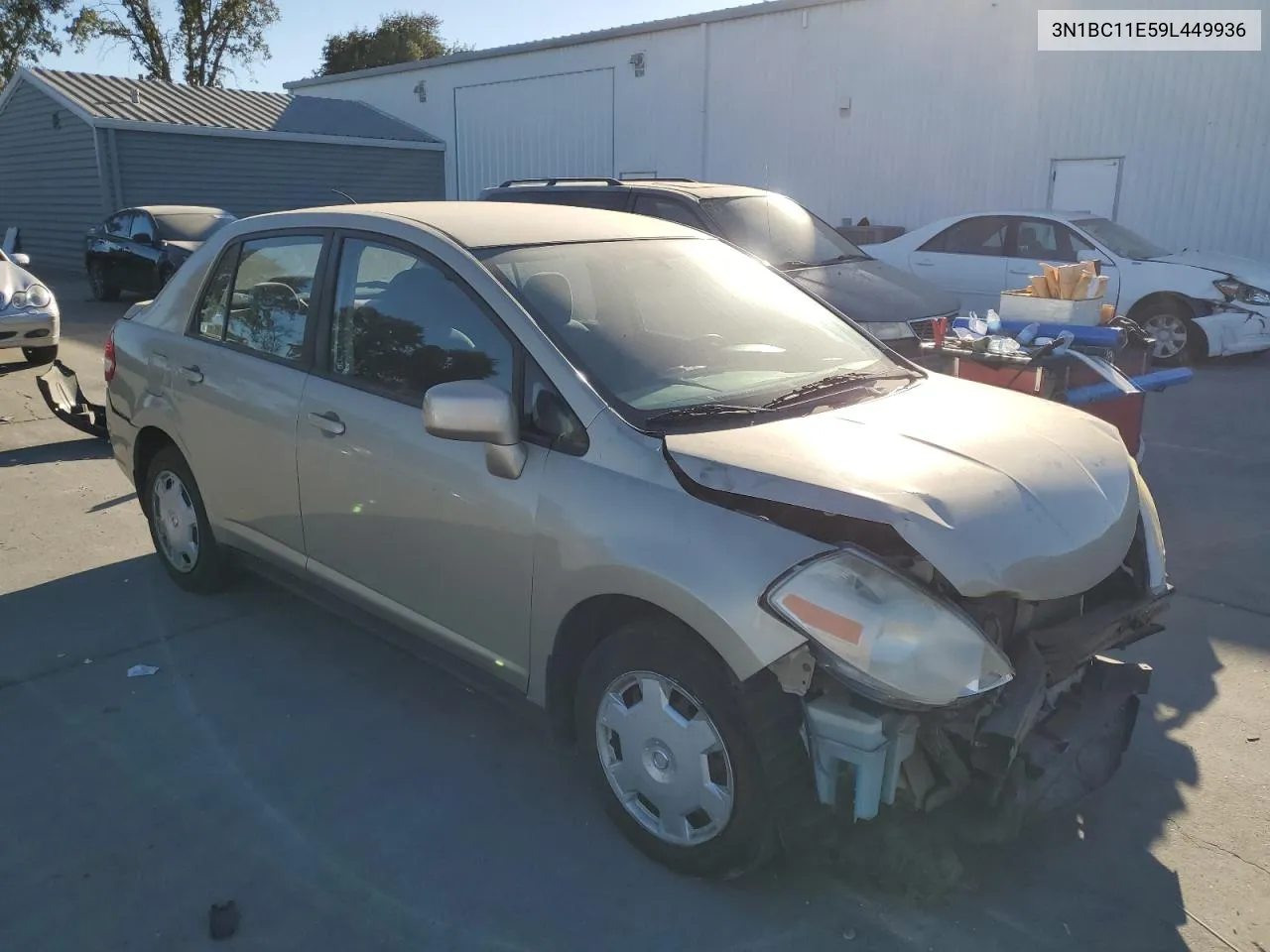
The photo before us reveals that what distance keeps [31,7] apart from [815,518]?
4492cm

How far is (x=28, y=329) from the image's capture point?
1030 cm

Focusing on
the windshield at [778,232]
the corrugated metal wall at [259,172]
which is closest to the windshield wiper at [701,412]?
the windshield at [778,232]

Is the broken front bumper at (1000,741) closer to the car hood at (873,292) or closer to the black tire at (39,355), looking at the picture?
the car hood at (873,292)

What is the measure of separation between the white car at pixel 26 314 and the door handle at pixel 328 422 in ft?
26.9

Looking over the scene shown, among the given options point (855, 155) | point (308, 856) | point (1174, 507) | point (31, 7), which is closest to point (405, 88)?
point (855, 155)

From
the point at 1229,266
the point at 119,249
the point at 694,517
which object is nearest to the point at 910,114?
the point at 1229,266

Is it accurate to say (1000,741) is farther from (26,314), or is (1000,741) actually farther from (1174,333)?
(26,314)

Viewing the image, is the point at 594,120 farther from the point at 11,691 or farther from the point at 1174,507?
the point at 11,691

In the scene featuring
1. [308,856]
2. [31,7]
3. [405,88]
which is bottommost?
[308,856]

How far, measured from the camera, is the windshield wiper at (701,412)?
2998mm

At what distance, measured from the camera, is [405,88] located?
27047 mm

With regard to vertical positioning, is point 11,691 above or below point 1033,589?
below

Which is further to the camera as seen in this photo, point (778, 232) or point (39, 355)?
point (39, 355)

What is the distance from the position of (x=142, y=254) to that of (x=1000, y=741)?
16589 mm
